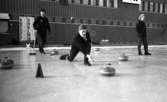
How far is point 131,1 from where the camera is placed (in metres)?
18.2

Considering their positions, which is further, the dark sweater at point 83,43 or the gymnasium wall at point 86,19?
the gymnasium wall at point 86,19

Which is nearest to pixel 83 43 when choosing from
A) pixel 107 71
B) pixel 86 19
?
pixel 107 71

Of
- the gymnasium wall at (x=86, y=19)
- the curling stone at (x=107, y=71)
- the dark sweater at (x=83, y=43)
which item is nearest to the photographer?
the curling stone at (x=107, y=71)

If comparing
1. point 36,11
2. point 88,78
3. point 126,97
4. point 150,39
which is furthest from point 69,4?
point 126,97

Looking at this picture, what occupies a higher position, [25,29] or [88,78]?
[25,29]

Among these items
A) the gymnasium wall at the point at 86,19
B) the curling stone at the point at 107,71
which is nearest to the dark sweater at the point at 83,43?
the curling stone at the point at 107,71

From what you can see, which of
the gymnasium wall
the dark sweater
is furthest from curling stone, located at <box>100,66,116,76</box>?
the gymnasium wall

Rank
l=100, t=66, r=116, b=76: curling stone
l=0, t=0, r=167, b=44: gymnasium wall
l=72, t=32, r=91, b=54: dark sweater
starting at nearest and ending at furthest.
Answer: l=100, t=66, r=116, b=76: curling stone, l=72, t=32, r=91, b=54: dark sweater, l=0, t=0, r=167, b=44: gymnasium wall

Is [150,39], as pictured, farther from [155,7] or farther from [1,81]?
[1,81]

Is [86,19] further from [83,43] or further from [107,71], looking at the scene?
[107,71]

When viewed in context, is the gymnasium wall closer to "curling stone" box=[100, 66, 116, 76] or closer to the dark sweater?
the dark sweater

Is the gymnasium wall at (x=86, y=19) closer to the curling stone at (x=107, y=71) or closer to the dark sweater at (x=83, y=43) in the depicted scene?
the dark sweater at (x=83, y=43)

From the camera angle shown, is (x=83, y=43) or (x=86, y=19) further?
(x=86, y=19)

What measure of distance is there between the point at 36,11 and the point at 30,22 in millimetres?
929
